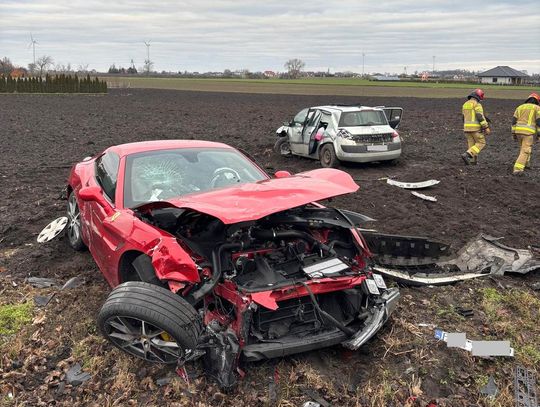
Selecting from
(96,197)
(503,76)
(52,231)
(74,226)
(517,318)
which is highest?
(503,76)

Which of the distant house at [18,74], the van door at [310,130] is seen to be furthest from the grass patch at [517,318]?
the distant house at [18,74]

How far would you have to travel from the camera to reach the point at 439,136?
17.3 metres

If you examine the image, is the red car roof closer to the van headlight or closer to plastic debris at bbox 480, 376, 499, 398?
plastic debris at bbox 480, 376, 499, 398

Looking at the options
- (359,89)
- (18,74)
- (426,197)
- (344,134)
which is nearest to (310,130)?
(344,134)

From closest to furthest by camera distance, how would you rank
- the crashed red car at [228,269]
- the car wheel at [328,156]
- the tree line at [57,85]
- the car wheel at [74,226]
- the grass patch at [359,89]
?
the crashed red car at [228,269] → the car wheel at [74,226] → the car wheel at [328,156] → the grass patch at [359,89] → the tree line at [57,85]

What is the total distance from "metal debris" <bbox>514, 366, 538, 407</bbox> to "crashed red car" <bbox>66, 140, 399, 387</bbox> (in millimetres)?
1035

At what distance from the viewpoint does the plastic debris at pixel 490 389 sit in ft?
11.4

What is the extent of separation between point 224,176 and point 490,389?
9.83 ft

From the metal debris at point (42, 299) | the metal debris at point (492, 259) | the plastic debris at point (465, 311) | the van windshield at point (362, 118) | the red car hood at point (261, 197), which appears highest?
the van windshield at point (362, 118)

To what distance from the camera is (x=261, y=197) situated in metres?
3.89

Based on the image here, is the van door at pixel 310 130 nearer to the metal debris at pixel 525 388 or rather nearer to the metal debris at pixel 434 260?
the metal debris at pixel 434 260

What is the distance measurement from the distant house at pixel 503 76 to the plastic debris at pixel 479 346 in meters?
103

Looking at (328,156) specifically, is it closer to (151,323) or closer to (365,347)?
(365,347)

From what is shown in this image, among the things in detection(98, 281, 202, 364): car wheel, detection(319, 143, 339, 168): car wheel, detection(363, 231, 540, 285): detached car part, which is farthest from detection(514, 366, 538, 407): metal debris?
detection(319, 143, 339, 168): car wheel
